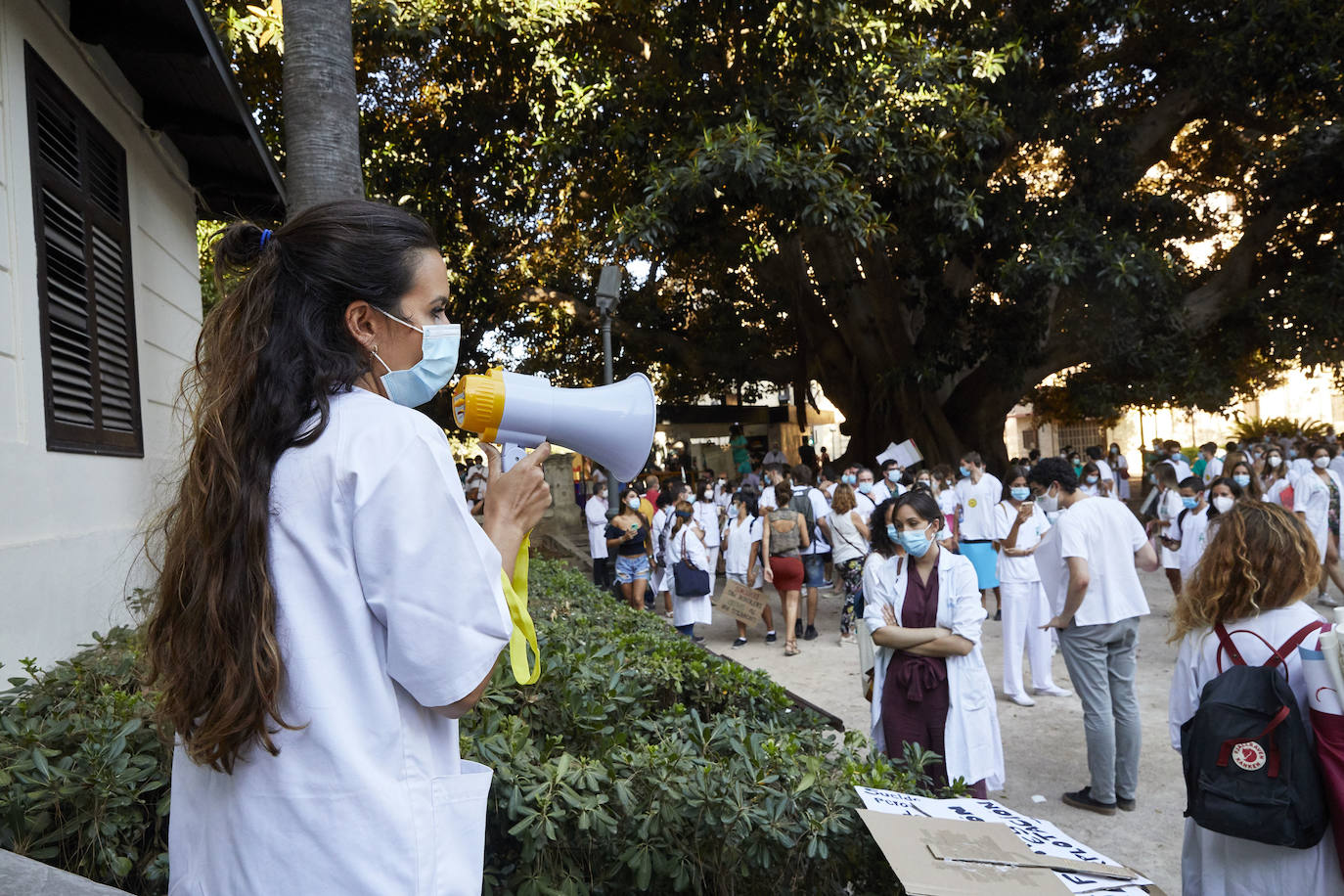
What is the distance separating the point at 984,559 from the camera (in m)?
10.2

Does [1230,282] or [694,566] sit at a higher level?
[1230,282]

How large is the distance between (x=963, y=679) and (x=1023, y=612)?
359 cm

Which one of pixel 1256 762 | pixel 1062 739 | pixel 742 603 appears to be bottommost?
pixel 1062 739

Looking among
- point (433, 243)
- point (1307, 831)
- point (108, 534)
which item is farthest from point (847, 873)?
point (108, 534)

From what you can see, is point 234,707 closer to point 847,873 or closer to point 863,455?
point 847,873

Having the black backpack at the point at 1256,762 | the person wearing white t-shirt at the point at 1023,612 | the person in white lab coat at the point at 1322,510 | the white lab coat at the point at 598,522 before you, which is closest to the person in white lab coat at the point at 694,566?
the white lab coat at the point at 598,522

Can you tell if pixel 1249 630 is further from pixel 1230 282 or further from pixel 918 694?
pixel 1230 282

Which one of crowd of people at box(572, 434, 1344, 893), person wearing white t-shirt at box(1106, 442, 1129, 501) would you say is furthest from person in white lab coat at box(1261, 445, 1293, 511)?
person wearing white t-shirt at box(1106, 442, 1129, 501)

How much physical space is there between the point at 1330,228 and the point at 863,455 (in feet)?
29.9

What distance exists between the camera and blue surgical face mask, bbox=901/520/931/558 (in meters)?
4.74

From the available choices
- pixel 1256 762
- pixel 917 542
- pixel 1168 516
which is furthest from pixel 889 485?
pixel 1256 762

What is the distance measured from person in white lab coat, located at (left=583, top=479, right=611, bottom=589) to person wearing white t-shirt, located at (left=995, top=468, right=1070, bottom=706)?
252 inches

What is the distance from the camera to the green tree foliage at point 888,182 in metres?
11.8

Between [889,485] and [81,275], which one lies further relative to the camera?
[889,485]
